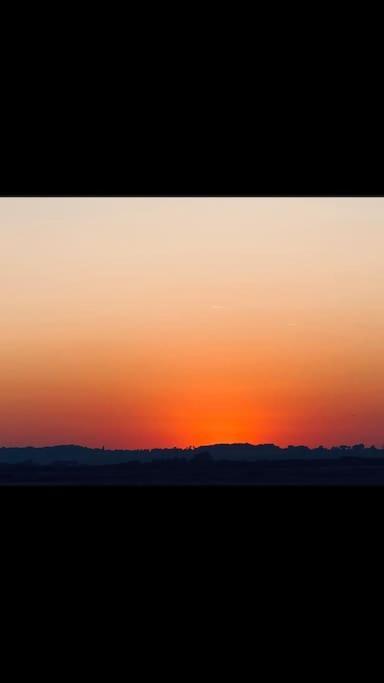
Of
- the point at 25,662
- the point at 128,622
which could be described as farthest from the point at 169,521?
the point at 25,662

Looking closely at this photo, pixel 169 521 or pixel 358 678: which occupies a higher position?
pixel 169 521

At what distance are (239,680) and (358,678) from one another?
35 cm

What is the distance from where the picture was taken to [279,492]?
307 cm

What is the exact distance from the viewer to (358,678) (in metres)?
3.00
